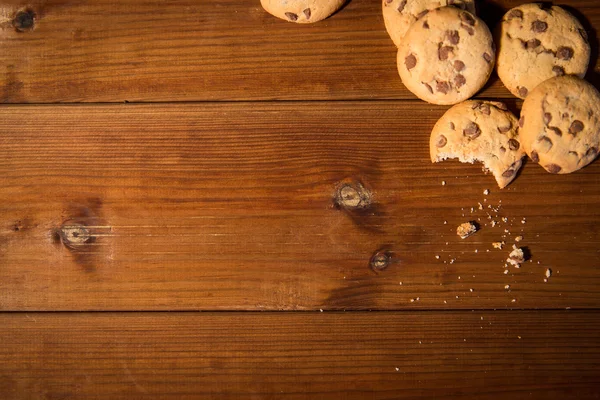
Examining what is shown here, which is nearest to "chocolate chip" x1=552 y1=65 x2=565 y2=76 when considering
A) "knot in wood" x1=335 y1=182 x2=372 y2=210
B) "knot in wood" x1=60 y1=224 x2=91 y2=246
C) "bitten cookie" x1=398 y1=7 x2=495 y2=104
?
"bitten cookie" x1=398 y1=7 x2=495 y2=104

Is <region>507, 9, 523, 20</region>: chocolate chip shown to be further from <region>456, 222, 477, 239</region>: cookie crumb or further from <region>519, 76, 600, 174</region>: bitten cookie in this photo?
<region>456, 222, 477, 239</region>: cookie crumb

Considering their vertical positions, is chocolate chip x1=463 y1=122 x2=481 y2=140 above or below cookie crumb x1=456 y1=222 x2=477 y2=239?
above

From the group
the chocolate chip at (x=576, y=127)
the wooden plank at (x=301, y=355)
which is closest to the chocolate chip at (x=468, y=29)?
the chocolate chip at (x=576, y=127)

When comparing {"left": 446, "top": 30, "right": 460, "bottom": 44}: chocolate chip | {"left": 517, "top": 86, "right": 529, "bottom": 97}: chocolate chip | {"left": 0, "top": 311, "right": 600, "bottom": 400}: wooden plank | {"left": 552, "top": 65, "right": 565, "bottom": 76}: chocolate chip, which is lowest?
{"left": 0, "top": 311, "right": 600, "bottom": 400}: wooden plank

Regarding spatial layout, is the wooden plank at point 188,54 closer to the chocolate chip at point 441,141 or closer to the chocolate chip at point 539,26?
the chocolate chip at point 441,141

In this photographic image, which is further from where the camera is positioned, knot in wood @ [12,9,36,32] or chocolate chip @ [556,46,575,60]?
knot in wood @ [12,9,36,32]

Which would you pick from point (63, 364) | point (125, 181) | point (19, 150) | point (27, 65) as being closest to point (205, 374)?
point (63, 364)

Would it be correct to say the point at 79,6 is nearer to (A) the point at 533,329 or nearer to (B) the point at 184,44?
(B) the point at 184,44
